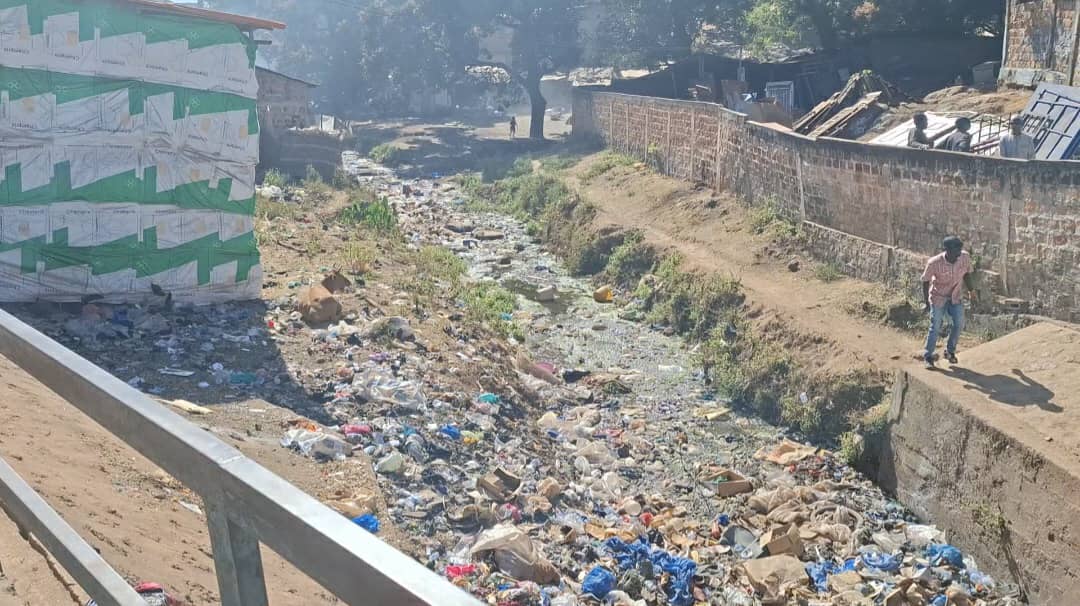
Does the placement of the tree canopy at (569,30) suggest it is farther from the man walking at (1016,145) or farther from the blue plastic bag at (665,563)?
the blue plastic bag at (665,563)

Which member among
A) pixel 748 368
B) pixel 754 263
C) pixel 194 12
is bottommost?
pixel 748 368

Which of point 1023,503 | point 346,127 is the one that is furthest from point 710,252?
point 346,127

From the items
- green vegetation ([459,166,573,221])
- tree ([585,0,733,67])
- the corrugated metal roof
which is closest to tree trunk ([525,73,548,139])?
tree ([585,0,733,67])

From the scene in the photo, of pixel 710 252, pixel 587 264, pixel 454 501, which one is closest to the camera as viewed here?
pixel 454 501

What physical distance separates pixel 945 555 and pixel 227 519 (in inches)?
285

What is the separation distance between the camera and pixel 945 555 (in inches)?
292

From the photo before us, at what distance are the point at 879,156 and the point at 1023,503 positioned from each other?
604 cm

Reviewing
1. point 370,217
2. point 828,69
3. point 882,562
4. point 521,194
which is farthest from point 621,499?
point 828,69

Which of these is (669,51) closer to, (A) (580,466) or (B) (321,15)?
(A) (580,466)

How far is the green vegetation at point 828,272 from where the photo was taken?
12.6 metres

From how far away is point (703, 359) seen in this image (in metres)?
11.9

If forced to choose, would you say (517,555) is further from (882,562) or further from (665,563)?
(882,562)

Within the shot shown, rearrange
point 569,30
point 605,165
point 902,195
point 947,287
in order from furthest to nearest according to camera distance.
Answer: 1. point 569,30
2. point 605,165
3. point 902,195
4. point 947,287

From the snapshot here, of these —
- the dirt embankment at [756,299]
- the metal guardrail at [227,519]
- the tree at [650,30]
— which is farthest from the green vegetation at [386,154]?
the metal guardrail at [227,519]
